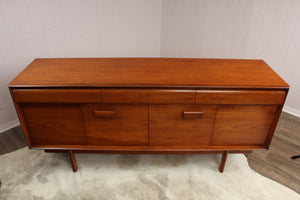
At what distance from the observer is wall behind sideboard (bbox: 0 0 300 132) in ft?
6.31

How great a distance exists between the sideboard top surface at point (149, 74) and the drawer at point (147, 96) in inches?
1.3

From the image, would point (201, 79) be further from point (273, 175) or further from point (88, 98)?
point (273, 175)

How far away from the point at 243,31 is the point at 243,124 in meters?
1.20

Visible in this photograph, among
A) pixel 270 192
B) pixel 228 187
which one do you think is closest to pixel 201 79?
pixel 228 187

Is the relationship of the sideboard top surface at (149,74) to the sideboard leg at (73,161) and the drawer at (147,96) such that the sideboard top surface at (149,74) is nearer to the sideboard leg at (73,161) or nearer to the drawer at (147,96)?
the drawer at (147,96)

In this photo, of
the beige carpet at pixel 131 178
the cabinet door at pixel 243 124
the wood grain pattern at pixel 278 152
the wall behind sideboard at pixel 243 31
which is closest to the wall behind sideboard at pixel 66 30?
the wood grain pattern at pixel 278 152

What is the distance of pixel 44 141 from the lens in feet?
4.95

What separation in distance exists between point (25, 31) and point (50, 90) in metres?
0.94

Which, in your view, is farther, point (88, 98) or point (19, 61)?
point (19, 61)

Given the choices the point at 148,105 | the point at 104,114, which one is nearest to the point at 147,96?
the point at 148,105

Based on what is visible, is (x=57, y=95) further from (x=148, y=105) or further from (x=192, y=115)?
(x=192, y=115)

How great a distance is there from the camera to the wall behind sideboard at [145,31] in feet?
6.31

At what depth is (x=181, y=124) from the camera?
55.6 inches

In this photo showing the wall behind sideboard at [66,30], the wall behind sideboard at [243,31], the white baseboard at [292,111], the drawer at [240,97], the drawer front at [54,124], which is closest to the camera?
the drawer at [240,97]
